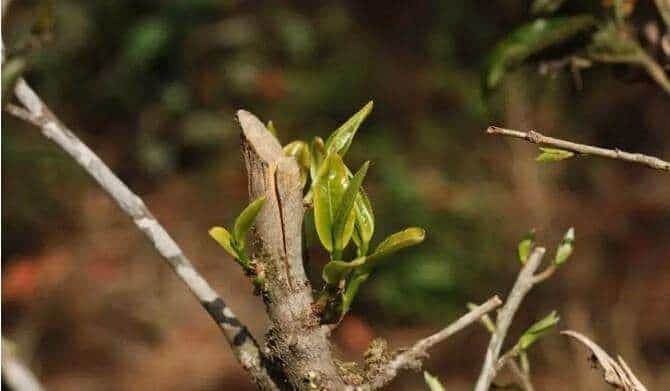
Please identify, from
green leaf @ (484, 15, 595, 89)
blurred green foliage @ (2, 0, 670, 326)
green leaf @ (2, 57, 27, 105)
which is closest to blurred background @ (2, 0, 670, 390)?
blurred green foliage @ (2, 0, 670, 326)

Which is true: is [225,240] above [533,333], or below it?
above

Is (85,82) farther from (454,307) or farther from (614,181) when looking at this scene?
(614,181)

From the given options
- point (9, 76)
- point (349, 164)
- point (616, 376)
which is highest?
point (9, 76)

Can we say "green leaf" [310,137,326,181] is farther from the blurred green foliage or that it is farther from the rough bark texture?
the blurred green foliage

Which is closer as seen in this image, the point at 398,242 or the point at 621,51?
the point at 398,242

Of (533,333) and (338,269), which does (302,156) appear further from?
(533,333)

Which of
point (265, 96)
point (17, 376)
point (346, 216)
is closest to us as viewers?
point (17, 376)

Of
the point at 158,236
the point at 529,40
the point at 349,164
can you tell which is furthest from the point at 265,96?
the point at 158,236
